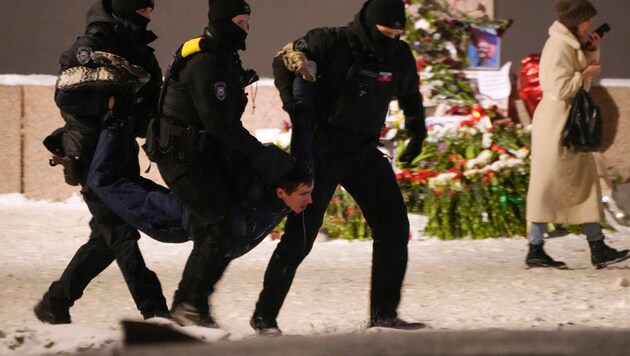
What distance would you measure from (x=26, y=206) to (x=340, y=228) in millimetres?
2936

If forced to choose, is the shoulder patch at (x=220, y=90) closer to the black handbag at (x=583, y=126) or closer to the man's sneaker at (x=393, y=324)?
the man's sneaker at (x=393, y=324)

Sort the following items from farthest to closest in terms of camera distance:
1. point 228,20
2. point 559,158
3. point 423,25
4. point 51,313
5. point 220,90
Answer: point 423,25
point 559,158
point 51,313
point 228,20
point 220,90

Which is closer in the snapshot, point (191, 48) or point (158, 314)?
point (191, 48)

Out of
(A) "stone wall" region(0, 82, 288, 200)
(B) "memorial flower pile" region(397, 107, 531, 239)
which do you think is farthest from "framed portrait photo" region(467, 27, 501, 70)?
(A) "stone wall" region(0, 82, 288, 200)

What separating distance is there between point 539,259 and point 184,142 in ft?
Result: 11.4

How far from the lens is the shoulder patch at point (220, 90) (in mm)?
6012

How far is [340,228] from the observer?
10.3 meters

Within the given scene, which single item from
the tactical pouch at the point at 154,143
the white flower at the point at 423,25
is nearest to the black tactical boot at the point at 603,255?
the white flower at the point at 423,25

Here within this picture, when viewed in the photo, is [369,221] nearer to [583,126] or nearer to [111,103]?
[111,103]

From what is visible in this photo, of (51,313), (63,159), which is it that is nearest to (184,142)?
(63,159)

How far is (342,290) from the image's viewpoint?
8352 mm

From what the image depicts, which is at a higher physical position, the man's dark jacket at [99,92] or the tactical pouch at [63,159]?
the man's dark jacket at [99,92]

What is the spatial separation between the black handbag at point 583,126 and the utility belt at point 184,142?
3411mm

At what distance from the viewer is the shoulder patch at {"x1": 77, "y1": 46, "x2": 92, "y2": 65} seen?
6.60 meters
